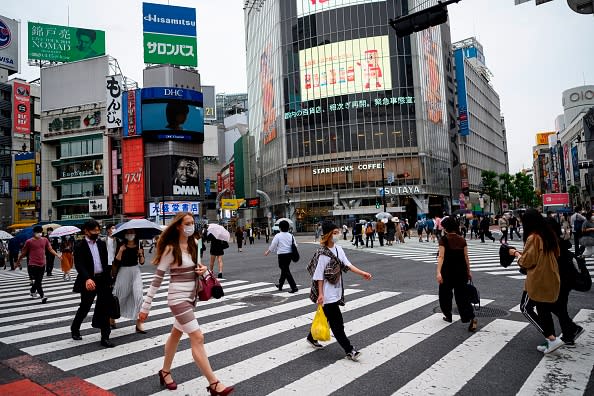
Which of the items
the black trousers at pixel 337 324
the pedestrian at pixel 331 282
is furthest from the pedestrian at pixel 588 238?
the black trousers at pixel 337 324

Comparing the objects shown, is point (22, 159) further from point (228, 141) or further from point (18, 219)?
point (228, 141)

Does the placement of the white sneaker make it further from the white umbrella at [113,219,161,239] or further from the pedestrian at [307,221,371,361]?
the white umbrella at [113,219,161,239]

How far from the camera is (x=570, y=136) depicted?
8344 centimetres

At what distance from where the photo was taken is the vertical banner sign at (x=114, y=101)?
60.3 metres

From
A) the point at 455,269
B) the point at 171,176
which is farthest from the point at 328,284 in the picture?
the point at 171,176

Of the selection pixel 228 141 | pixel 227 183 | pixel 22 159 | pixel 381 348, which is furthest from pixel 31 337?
pixel 228 141

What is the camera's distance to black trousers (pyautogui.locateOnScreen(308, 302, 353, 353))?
5137 millimetres

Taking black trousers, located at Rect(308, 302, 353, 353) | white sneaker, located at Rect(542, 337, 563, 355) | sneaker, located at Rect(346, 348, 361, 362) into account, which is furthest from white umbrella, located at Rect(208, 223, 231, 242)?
white sneaker, located at Rect(542, 337, 563, 355)

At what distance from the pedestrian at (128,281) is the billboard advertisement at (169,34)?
61.0 m

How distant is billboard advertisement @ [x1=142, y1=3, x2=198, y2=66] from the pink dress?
209ft

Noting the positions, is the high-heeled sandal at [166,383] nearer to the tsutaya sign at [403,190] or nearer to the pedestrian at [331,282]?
the pedestrian at [331,282]

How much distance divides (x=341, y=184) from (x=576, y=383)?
53476mm

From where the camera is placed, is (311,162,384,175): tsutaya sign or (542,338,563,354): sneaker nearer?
(542,338,563,354): sneaker

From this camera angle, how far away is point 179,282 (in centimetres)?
434
